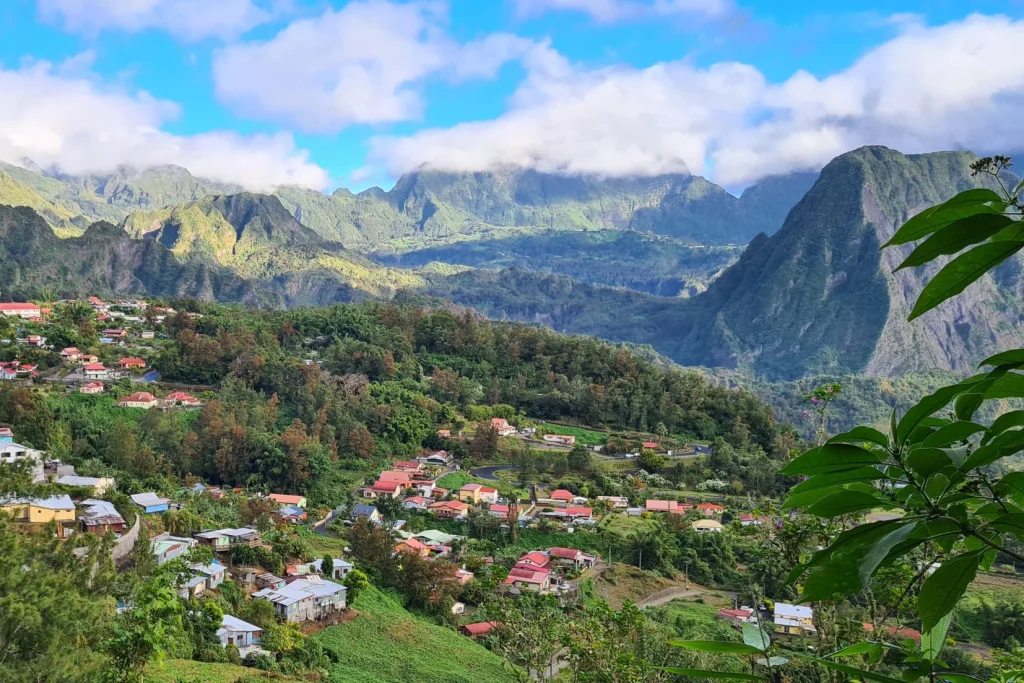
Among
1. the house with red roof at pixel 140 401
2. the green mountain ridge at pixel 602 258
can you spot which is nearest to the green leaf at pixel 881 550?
the house with red roof at pixel 140 401

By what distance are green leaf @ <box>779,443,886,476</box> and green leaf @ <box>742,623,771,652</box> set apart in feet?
0.78

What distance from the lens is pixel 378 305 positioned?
43.6 metres

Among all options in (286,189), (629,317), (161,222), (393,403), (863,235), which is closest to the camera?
(393,403)

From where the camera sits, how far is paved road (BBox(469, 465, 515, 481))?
26609 mm

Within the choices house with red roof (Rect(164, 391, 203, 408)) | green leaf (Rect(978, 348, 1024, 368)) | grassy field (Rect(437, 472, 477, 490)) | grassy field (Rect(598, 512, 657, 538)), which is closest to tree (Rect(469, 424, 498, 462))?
grassy field (Rect(437, 472, 477, 490))

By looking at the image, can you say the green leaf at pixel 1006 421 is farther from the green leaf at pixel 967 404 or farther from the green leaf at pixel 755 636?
the green leaf at pixel 755 636

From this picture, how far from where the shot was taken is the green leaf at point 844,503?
52cm

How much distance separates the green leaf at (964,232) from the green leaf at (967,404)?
12cm

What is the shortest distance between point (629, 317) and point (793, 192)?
103 metres

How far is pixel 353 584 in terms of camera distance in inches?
564

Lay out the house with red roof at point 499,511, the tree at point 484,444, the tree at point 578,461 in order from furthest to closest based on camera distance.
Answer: the tree at point 484,444 < the tree at point 578,461 < the house with red roof at point 499,511

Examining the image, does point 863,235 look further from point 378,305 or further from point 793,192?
point 793,192

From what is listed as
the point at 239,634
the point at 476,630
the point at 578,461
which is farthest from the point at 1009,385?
the point at 578,461

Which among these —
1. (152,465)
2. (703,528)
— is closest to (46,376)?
(152,465)
